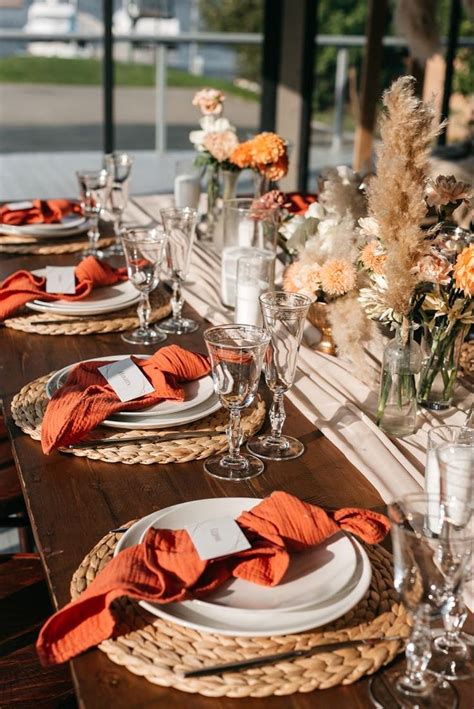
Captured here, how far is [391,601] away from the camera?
960mm

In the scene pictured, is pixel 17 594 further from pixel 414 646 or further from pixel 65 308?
pixel 414 646

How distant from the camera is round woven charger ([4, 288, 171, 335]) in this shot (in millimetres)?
1737

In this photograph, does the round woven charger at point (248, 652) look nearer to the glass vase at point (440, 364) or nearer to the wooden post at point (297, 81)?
the glass vase at point (440, 364)

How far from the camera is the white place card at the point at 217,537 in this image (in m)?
0.94

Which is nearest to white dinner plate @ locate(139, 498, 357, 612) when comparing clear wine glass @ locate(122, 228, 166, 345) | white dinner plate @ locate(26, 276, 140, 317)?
clear wine glass @ locate(122, 228, 166, 345)

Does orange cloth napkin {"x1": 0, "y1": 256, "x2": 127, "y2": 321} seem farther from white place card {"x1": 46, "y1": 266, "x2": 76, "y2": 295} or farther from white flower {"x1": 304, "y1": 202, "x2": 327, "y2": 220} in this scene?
white flower {"x1": 304, "y1": 202, "x2": 327, "y2": 220}

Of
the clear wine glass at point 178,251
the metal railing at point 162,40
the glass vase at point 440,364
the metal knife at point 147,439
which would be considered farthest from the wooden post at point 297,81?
the metal knife at point 147,439

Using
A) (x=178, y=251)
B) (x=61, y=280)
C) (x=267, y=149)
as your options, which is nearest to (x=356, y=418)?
(x=178, y=251)

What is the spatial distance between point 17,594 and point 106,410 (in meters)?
0.39

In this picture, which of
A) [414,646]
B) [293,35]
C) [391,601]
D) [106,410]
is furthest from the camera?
[293,35]

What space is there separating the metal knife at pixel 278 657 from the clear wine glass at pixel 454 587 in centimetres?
5

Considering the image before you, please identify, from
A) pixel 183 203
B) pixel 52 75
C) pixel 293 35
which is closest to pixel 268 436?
pixel 183 203

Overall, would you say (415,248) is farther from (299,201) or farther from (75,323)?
(299,201)

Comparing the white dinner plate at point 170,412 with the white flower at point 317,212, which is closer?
the white dinner plate at point 170,412
